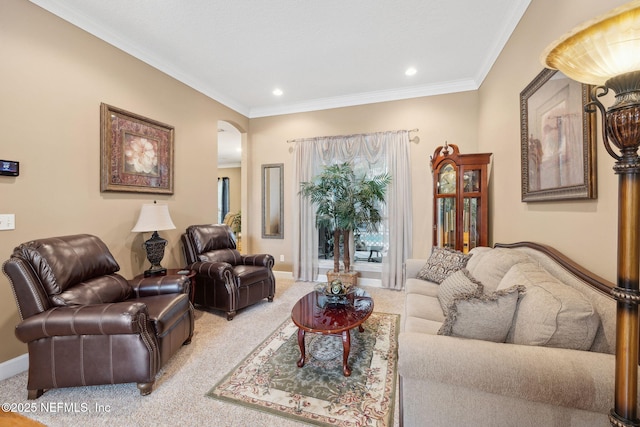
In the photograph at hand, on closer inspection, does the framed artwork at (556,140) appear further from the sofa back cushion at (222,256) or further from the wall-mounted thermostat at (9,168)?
the wall-mounted thermostat at (9,168)

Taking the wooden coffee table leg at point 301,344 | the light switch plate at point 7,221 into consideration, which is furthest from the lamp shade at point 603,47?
the light switch plate at point 7,221

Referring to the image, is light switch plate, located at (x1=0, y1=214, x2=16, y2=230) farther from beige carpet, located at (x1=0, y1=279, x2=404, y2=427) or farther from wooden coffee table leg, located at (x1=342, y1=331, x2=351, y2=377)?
wooden coffee table leg, located at (x1=342, y1=331, x2=351, y2=377)

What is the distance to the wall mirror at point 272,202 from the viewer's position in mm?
4730

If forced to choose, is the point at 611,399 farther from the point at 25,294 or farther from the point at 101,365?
the point at 25,294

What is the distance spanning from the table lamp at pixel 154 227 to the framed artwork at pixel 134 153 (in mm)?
398

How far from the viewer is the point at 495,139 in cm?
300

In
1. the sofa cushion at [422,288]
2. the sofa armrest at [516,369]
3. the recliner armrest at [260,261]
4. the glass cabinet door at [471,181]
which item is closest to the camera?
the sofa armrest at [516,369]

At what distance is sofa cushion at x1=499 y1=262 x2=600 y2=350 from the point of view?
3.62 feet

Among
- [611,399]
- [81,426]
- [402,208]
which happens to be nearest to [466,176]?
[402,208]

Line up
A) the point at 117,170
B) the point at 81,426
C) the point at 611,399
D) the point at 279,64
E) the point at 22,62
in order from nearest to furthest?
the point at 611,399
the point at 81,426
the point at 22,62
the point at 117,170
the point at 279,64

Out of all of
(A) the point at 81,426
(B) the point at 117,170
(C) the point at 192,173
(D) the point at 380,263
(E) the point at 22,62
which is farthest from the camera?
(D) the point at 380,263

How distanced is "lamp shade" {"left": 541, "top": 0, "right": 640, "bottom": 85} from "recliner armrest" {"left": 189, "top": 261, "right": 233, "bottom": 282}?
3028mm

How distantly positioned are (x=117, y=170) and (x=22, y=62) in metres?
1.05

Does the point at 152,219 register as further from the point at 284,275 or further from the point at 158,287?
the point at 284,275
